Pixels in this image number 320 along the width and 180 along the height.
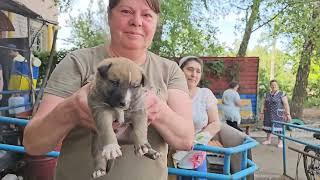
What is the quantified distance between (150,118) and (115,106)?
0.20m

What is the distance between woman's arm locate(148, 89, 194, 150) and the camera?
204cm

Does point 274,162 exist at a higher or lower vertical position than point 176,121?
lower

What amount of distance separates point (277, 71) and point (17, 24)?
33.4 meters

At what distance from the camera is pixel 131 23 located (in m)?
2.15

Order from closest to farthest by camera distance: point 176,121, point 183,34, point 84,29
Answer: point 176,121
point 183,34
point 84,29

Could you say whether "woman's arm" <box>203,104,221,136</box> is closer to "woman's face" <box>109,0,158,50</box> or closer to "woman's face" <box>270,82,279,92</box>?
"woman's face" <box>109,0,158,50</box>

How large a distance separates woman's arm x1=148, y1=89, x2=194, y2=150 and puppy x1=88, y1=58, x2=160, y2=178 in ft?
0.51

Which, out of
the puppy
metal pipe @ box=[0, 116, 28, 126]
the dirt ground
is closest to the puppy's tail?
the puppy

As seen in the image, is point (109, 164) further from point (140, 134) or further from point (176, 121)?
point (176, 121)

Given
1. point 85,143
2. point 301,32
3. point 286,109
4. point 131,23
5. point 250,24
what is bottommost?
point 286,109

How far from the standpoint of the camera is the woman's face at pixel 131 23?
2152 mm

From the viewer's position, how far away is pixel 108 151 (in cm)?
176

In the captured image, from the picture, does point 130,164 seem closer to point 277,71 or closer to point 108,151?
point 108,151

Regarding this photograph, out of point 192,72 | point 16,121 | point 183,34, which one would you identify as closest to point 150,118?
point 16,121
